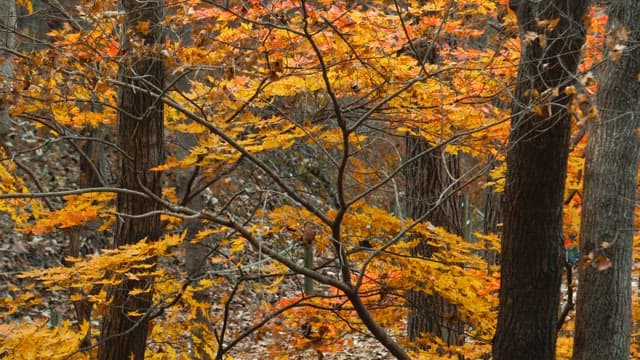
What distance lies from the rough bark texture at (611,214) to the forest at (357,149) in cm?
2

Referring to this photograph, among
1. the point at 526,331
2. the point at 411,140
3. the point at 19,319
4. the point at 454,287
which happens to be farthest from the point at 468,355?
the point at 19,319

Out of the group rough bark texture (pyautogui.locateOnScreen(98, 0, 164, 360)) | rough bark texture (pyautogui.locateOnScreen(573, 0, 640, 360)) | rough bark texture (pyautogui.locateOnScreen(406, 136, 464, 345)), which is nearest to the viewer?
rough bark texture (pyautogui.locateOnScreen(98, 0, 164, 360))

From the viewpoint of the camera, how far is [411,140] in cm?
692

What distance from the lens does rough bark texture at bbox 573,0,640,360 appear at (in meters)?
5.91

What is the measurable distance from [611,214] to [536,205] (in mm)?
2775

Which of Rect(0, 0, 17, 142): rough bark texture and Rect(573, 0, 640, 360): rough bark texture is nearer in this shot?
Rect(0, 0, 17, 142): rough bark texture

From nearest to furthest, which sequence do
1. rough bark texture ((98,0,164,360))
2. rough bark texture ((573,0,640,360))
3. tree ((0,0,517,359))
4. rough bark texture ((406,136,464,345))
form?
tree ((0,0,517,359)) < rough bark texture ((98,0,164,360)) < rough bark texture ((573,0,640,360)) < rough bark texture ((406,136,464,345))

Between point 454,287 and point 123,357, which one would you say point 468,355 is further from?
point 123,357

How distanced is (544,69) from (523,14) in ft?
1.27

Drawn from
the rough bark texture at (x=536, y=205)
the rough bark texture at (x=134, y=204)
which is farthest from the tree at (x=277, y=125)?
the rough bark texture at (x=536, y=205)

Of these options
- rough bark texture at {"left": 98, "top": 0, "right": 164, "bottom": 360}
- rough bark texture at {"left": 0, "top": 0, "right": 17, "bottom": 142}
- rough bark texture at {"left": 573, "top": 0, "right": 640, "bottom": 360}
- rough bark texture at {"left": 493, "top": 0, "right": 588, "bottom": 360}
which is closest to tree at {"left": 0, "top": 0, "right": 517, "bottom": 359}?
rough bark texture at {"left": 98, "top": 0, "right": 164, "bottom": 360}

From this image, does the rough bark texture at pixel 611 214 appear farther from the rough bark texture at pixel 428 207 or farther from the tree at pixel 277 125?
the rough bark texture at pixel 428 207

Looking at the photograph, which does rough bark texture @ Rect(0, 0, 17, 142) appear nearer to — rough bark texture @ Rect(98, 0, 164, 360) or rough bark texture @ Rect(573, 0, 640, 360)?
rough bark texture @ Rect(98, 0, 164, 360)

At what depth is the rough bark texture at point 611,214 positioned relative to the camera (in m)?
5.91
